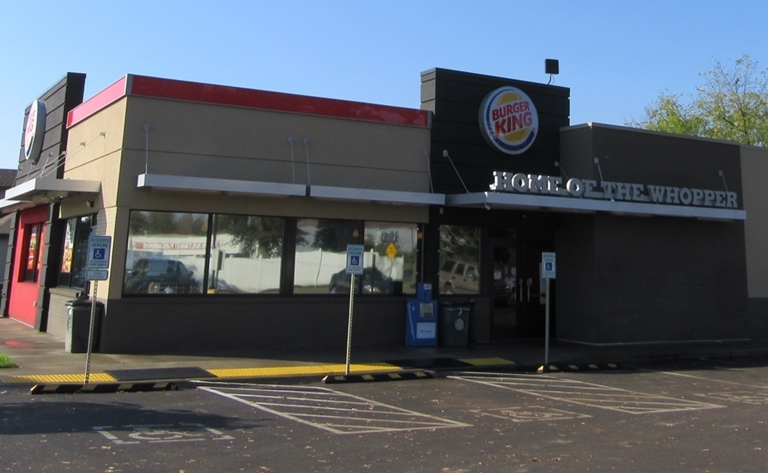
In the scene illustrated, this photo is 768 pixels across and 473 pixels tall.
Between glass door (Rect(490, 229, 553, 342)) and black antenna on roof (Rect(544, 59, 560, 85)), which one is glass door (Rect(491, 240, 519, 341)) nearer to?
glass door (Rect(490, 229, 553, 342))

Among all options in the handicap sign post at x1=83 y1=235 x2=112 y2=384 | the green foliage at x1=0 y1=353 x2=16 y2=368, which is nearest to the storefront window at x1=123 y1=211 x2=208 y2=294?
the green foliage at x1=0 y1=353 x2=16 y2=368

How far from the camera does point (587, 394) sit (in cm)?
1203

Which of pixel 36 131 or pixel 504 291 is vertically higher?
pixel 36 131

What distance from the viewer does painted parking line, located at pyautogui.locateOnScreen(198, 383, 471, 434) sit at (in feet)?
29.8

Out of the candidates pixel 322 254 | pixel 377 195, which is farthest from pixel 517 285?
pixel 322 254

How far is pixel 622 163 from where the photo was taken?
63.9ft

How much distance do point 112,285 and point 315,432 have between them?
788 cm

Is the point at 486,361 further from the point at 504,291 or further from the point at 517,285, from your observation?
the point at 517,285

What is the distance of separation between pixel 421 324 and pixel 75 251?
8.69 meters

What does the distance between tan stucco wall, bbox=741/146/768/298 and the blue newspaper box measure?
1025cm

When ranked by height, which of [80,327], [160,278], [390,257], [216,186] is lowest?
[80,327]

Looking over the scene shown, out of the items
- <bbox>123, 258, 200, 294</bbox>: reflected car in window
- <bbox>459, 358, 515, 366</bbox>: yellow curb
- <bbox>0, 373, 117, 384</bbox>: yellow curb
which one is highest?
<bbox>123, 258, 200, 294</bbox>: reflected car in window

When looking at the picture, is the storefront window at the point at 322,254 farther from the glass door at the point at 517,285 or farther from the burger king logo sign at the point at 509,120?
the burger king logo sign at the point at 509,120

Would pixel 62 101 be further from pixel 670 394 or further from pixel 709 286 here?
pixel 709 286
